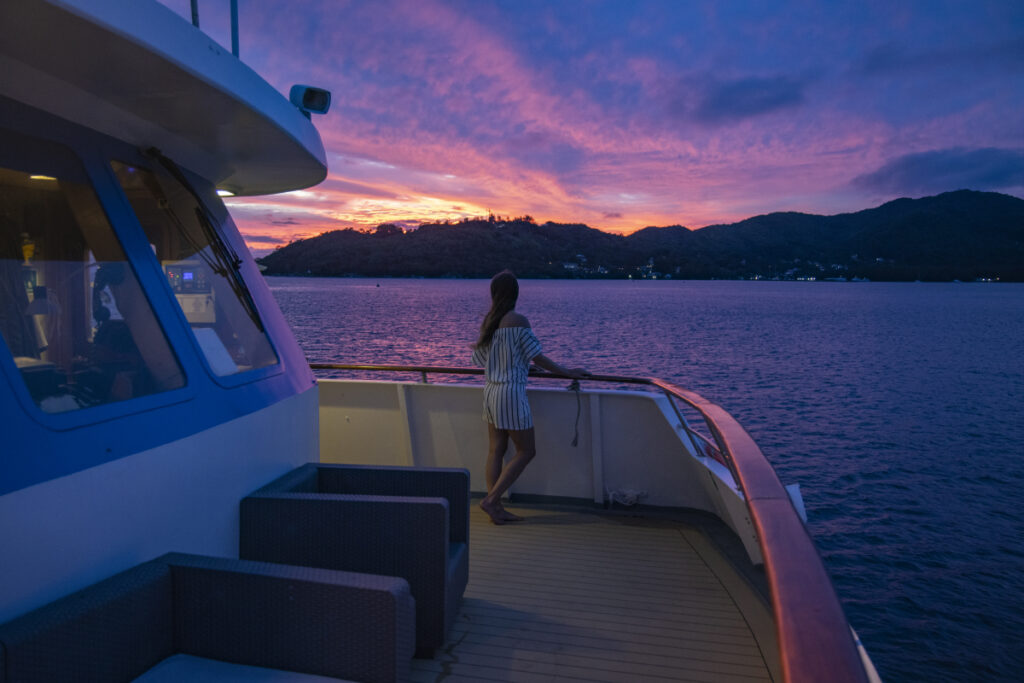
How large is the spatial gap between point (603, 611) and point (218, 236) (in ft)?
7.88

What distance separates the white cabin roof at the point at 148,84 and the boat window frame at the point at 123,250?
0.05 m

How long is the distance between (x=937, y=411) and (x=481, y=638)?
71.1ft

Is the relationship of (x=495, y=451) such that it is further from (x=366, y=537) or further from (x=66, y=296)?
(x=66, y=296)

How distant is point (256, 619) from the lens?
1.81 metres

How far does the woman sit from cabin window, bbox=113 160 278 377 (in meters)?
1.35

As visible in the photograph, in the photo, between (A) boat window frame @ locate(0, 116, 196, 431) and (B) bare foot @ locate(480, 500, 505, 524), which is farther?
(B) bare foot @ locate(480, 500, 505, 524)

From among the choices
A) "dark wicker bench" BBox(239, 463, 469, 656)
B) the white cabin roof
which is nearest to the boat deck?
"dark wicker bench" BBox(239, 463, 469, 656)

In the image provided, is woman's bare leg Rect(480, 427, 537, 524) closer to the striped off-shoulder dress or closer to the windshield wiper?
the striped off-shoulder dress

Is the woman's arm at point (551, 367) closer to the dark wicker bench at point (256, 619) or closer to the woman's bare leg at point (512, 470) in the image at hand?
the woman's bare leg at point (512, 470)

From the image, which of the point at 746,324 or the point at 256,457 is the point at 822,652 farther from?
the point at 746,324

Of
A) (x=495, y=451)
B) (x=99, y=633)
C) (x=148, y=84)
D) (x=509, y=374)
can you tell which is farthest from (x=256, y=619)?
(x=495, y=451)

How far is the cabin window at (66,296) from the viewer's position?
5.80 ft

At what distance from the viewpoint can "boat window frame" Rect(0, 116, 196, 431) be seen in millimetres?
1728

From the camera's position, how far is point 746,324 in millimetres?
55281
